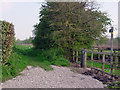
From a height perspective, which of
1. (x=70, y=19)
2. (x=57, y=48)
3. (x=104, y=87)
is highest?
(x=70, y=19)

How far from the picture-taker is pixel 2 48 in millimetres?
5676

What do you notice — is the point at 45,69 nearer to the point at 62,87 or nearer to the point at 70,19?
the point at 62,87

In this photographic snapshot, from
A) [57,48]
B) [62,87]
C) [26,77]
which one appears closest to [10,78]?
[26,77]

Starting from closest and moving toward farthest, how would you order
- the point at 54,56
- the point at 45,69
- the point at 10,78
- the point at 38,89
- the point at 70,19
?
the point at 38,89 → the point at 10,78 → the point at 45,69 → the point at 54,56 → the point at 70,19

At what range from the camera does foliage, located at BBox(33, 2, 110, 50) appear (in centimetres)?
971

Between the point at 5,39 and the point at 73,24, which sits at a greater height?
the point at 73,24

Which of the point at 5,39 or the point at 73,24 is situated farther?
the point at 73,24

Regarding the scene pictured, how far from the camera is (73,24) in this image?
9711mm

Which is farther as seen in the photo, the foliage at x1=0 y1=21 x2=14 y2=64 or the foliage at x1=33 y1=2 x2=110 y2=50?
the foliage at x1=33 y1=2 x2=110 y2=50

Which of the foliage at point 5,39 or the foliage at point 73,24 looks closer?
the foliage at point 5,39

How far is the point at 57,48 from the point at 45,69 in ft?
10.4

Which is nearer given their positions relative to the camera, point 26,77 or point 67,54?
point 26,77

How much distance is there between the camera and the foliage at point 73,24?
9.71 m

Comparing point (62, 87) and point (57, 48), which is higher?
point (57, 48)
